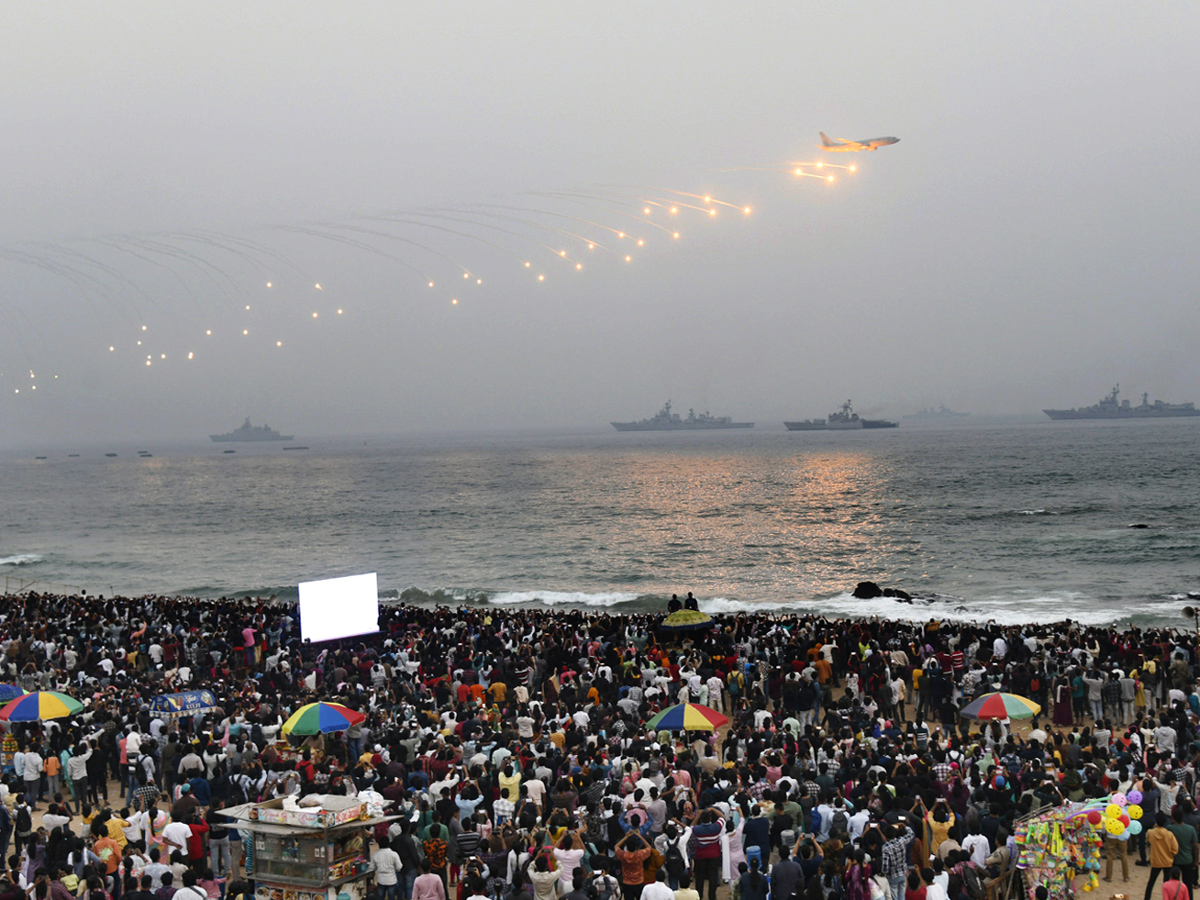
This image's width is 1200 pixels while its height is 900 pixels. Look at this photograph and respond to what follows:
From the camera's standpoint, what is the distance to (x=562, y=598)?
44.9 meters

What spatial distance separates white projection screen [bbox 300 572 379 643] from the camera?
2253 cm

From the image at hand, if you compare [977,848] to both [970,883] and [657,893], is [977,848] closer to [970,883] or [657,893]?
[970,883]

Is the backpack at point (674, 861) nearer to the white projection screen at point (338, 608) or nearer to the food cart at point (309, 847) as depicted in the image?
the food cart at point (309, 847)

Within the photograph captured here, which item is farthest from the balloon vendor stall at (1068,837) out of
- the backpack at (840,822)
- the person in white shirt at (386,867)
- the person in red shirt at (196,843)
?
the person in red shirt at (196,843)

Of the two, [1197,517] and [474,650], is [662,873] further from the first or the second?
[1197,517]

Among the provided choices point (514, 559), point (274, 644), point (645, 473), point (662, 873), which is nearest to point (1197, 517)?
point (514, 559)

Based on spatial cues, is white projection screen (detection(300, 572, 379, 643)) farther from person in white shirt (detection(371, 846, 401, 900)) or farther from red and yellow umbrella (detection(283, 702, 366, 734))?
person in white shirt (detection(371, 846, 401, 900))

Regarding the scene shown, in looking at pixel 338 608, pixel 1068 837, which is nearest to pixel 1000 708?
pixel 1068 837

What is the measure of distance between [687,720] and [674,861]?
12.8 feet

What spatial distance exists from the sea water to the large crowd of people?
65.3 ft

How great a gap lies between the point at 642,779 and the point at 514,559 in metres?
49.0

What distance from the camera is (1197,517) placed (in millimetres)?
67188

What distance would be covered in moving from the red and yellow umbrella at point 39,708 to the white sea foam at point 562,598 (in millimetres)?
29667

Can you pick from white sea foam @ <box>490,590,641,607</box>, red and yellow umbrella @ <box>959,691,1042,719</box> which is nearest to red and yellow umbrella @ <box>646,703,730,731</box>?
red and yellow umbrella @ <box>959,691,1042,719</box>
